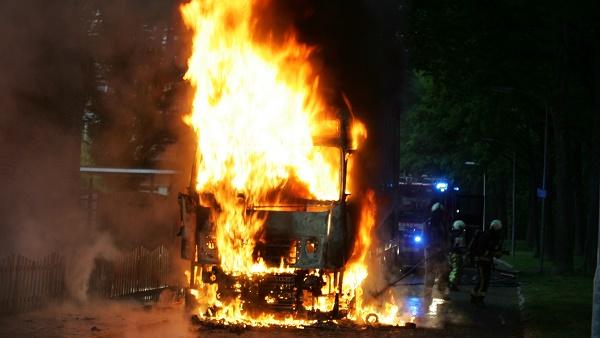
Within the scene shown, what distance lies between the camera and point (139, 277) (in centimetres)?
1606

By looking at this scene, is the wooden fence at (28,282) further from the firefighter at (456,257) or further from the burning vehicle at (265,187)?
the firefighter at (456,257)

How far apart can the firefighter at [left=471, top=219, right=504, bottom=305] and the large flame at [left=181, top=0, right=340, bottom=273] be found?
5.36 metres

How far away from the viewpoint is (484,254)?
1656 cm

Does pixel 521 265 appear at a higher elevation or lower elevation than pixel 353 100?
lower

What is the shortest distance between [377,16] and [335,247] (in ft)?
15.3

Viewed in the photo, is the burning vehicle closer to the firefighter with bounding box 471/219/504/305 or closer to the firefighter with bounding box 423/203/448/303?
the firefighter with bounding box 471/219/504/305

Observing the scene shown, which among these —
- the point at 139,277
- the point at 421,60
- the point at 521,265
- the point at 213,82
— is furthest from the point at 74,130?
the point at 521,265

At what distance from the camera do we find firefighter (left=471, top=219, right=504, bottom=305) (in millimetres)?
16542

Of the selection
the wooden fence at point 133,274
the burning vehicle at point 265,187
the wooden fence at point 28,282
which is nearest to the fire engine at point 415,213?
the wooden fence at point 133,274

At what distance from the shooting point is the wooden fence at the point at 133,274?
1462 cm

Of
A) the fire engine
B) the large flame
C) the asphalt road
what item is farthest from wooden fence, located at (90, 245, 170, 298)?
the fire engine

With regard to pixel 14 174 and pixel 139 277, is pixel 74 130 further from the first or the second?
pixel 139 277

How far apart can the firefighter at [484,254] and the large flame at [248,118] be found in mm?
5358

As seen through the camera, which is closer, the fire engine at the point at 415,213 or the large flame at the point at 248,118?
the large flame at the point at 248,118
